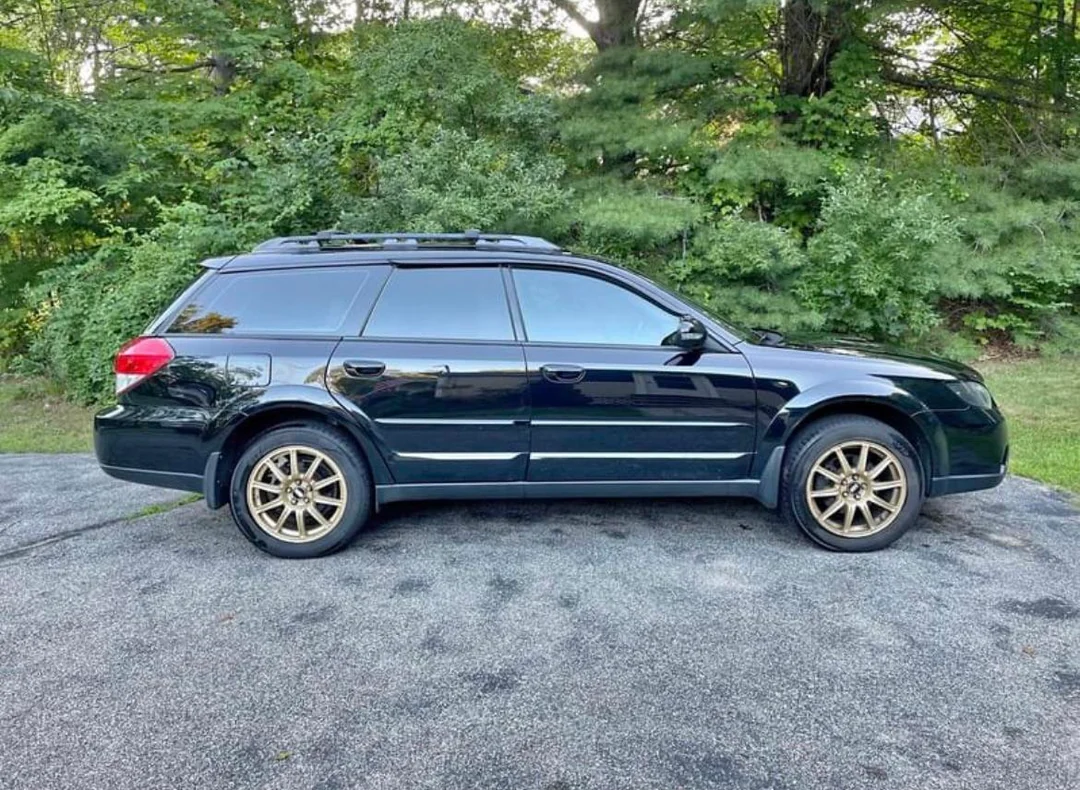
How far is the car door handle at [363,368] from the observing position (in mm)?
3324

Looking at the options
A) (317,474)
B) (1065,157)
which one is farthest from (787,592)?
(1065,157)

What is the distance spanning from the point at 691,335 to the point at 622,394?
45 centimetres

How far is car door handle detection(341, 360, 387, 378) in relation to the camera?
332cm

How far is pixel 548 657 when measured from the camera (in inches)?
96.6

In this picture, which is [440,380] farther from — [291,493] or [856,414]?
[856,414]

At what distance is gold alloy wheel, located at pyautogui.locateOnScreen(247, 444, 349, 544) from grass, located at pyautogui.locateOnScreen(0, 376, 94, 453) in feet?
11.9

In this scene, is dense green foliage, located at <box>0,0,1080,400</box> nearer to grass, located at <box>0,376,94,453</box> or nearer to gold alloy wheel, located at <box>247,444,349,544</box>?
grass, located at <box>0,376,94,453</box>

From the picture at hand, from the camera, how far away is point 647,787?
183cm

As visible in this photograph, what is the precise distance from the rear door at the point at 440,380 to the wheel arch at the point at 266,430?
8cm

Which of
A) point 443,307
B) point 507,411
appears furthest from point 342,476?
point 443,307

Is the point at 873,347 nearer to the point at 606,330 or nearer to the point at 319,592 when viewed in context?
the point at 606,330

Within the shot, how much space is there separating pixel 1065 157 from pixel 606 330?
8305mm

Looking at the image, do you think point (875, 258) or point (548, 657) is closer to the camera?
point (548, 657)

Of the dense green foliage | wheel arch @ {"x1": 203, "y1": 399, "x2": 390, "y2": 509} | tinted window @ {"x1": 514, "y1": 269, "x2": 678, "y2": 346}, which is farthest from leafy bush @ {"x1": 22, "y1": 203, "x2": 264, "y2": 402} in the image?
tinted window @ {"x1": 514, "y1": 269, "x2": 678, "y2": 346}
